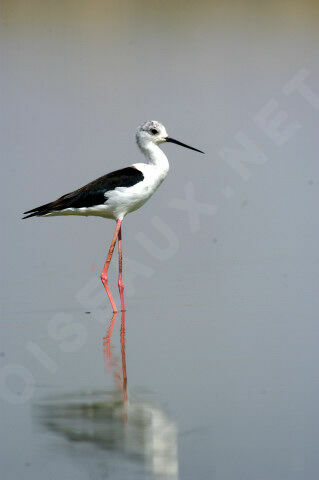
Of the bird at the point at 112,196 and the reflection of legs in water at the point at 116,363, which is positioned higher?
the bird at the point at 112,196

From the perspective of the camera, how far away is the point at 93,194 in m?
8.34

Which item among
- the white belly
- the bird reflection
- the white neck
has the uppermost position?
the white neck

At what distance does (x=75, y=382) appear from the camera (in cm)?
584

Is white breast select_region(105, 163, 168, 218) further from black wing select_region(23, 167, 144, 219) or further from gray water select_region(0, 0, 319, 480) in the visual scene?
gray water select_region(0, 0, 319, 480)

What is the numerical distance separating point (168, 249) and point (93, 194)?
1.75 m

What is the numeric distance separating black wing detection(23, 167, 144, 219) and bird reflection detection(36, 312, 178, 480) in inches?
101

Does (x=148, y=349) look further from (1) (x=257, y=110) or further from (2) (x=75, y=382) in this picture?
(1) (x=257, y=110)

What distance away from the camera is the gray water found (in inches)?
192

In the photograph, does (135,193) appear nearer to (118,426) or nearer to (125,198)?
(125,198)

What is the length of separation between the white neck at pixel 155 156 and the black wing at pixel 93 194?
9.5 inches

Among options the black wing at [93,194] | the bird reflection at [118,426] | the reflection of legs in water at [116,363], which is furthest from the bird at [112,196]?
the bird reflection at [118,426]

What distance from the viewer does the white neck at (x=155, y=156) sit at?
28.4ft

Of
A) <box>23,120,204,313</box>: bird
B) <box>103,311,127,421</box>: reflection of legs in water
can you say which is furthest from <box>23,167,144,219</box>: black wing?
<box>103,311,127,421</box>: reflection of legs in water

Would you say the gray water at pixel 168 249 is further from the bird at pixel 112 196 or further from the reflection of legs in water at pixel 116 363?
the bird at pixel 112 196
